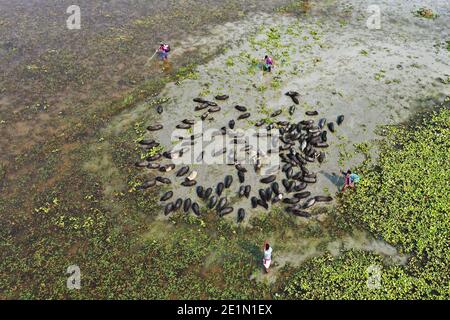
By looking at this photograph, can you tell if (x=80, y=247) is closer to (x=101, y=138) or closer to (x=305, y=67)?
(x=101, y=138)

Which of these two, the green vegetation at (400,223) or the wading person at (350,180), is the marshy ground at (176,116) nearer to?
the green vegetation at (400,223)

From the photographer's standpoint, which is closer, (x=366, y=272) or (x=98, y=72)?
(x=366, y=272)

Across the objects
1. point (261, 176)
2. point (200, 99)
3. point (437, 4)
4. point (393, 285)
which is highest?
point (437, 4)

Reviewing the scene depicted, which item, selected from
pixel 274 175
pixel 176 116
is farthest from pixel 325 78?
pixel 176 116

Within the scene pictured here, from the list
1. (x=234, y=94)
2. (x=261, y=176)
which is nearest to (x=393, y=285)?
(x=261, y=176)

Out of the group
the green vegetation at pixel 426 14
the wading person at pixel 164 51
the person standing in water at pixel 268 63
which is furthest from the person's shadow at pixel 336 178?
the green vegetation at pixel 426 14

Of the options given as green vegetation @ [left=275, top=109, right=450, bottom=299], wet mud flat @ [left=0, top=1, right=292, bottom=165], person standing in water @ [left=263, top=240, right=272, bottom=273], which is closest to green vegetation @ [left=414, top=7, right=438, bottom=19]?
wet mud flat @ [left=0, top=1, right=292, bottom=165]
